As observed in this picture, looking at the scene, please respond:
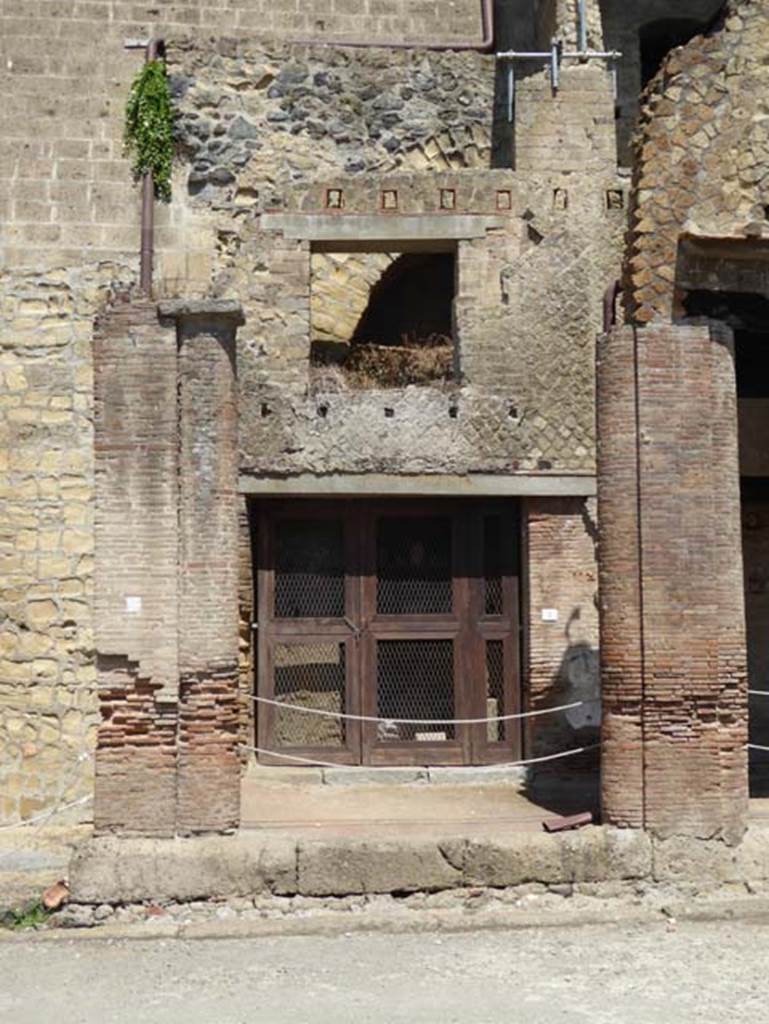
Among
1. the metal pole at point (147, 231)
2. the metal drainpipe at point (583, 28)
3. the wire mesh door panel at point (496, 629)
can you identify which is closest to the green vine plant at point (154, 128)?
the metal pole at point (147, 231)

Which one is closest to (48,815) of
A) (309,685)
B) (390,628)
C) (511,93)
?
(309,685)

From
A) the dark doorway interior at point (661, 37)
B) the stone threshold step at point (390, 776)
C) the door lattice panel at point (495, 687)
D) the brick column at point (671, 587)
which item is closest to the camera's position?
the brick column at point (671, 587)

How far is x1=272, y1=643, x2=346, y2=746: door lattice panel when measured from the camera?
500 inches

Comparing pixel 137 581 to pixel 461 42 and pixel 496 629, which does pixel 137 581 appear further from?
pixel 461 42

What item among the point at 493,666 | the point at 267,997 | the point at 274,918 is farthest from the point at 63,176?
the point at 267,997

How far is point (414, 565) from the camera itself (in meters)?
12.9

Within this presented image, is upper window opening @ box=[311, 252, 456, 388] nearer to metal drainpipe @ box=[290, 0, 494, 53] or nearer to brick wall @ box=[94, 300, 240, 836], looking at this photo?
metal drainpipe @ box=[290, 0, 494, 53]

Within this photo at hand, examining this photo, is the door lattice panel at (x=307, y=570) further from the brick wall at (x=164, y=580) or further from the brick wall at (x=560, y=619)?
the brick wall at (x=164, y=580)

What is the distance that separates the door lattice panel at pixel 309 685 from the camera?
1270cm

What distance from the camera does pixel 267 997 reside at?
6.56 m

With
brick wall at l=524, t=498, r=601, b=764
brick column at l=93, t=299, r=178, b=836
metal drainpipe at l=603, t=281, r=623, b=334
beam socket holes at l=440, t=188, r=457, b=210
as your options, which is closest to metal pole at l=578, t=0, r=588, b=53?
beam socket holes at l=440, t=188, r=457, b=210

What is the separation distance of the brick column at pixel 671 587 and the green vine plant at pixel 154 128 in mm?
6390

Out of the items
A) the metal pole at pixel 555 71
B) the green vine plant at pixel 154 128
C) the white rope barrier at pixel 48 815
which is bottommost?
the white rope barrier at pixel 48 815

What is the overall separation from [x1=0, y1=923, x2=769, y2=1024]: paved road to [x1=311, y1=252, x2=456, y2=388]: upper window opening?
6574 mm
